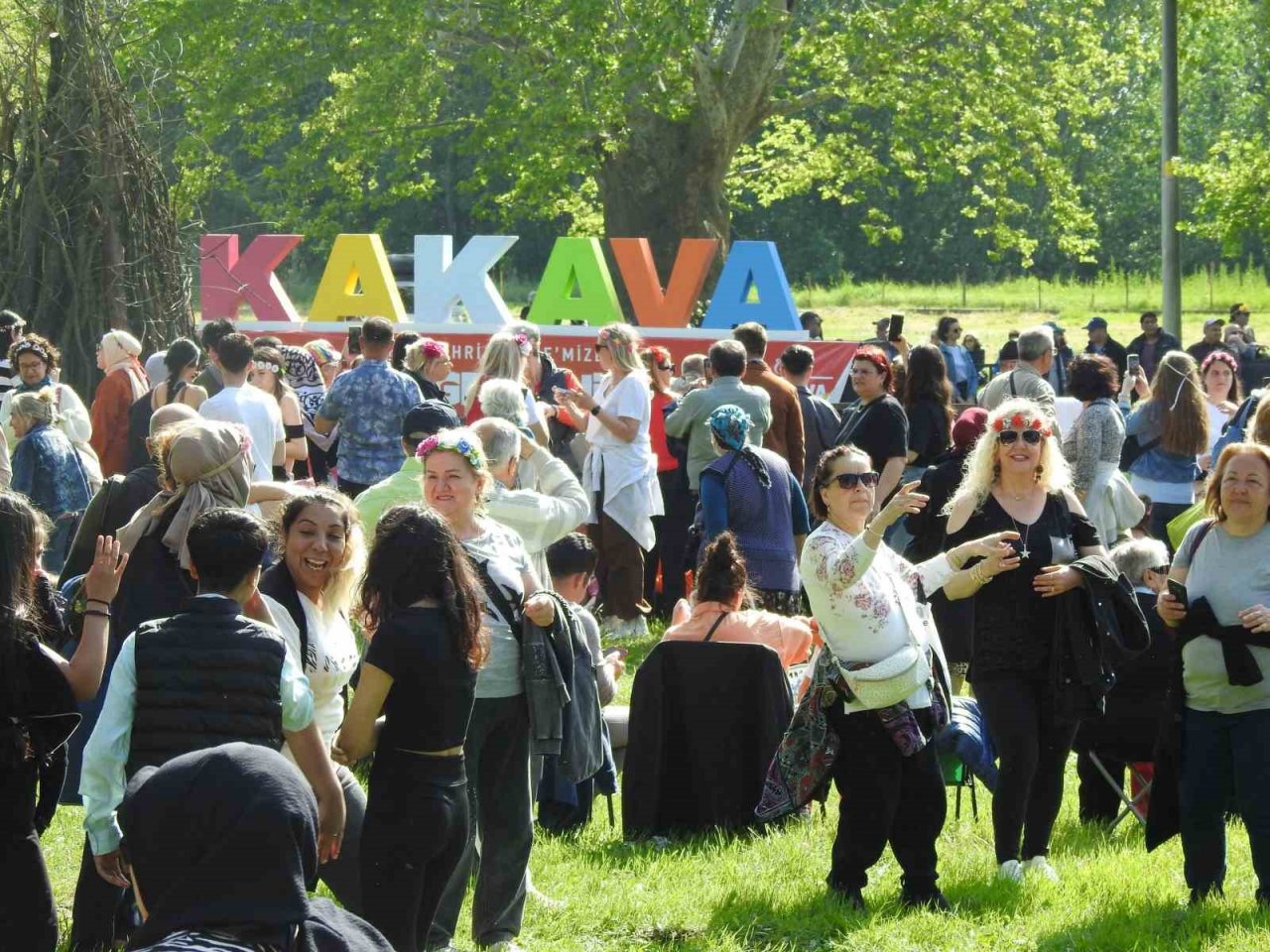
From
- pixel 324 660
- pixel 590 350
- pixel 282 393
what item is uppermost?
pixel 282 393

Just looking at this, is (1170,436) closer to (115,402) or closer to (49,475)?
(115,402)

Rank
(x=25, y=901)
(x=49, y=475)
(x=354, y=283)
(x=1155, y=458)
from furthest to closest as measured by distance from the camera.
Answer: (x=354, y=283) < (x=1155, y=458) < (x=49, y=475) < (x=25, y=901)

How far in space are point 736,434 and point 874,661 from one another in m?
3.14

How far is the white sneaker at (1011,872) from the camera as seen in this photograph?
6203 mm

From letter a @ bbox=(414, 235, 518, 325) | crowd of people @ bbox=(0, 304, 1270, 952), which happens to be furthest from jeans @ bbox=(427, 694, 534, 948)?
letter a @ bbox=(414, 235, 518, 325)

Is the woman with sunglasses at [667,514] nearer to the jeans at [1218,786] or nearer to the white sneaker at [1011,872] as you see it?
the white sneaker at [1011,872]

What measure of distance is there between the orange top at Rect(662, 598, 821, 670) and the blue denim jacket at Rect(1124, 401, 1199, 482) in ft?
13.5

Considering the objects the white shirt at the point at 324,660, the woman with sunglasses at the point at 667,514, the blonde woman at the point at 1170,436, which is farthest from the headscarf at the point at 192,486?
the blonde woman at the point at 1170,436

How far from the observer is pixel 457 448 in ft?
17.5

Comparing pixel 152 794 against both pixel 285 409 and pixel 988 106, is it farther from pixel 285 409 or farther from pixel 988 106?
pixel 988 106

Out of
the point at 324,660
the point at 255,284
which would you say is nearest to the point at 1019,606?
the point at 324,660

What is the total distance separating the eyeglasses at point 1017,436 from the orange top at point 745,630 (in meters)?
1.31

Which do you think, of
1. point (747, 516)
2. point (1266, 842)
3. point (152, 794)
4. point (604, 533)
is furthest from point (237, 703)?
point (604, 533)

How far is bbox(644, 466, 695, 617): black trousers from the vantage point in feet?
37.9
